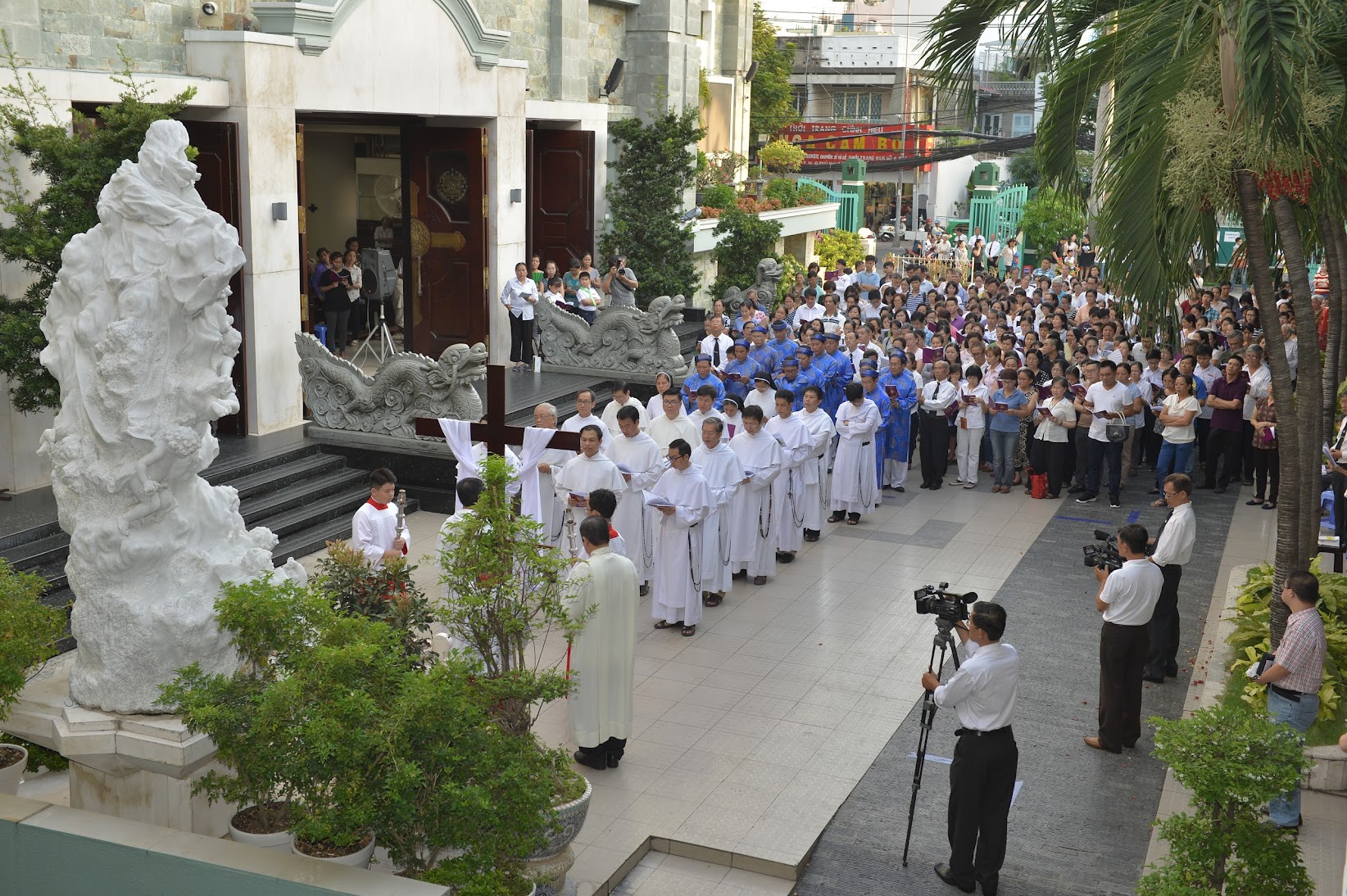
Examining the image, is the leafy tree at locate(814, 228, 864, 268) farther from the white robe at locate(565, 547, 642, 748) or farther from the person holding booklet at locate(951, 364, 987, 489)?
the white robe at locate(565, 547, 642, 748)

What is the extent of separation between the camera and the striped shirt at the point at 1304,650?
303 inches

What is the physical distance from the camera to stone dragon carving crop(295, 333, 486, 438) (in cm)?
1416

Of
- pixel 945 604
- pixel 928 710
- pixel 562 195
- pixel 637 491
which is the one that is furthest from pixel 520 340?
pixel 945 604

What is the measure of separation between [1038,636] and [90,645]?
7.57 m

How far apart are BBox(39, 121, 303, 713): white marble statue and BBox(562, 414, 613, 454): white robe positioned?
4838mm

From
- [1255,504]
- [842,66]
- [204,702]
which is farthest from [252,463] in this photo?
[842,66]

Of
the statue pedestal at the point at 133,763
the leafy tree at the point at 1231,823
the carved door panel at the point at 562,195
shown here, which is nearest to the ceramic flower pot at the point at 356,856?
the statue pedestal at the point at 133,763

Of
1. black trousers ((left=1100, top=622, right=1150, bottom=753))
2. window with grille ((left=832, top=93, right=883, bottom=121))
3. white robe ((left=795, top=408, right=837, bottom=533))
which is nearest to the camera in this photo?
black trousers ((left=1100, top=622, right=1150, bottom=753))

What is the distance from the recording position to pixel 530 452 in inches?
441

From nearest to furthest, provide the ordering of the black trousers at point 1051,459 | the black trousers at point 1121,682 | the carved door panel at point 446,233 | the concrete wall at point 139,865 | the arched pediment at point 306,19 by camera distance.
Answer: the concrete wall at point 139,865
the black trousers at point 1121,682
the arched pediment at point 306,19
the black trousers at point 1051,459
the carved door panel at point 446,233

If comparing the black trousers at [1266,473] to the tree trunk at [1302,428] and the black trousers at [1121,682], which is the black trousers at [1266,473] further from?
the black trousers at [1121,682]

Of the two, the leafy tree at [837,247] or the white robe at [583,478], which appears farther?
the leafy tree at [837,247]

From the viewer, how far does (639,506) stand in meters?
12.0

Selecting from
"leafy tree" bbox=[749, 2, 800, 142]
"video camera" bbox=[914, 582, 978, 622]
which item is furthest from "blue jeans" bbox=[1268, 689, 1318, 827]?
"leafy tree" bbox=[749, 2, 800, 142]
